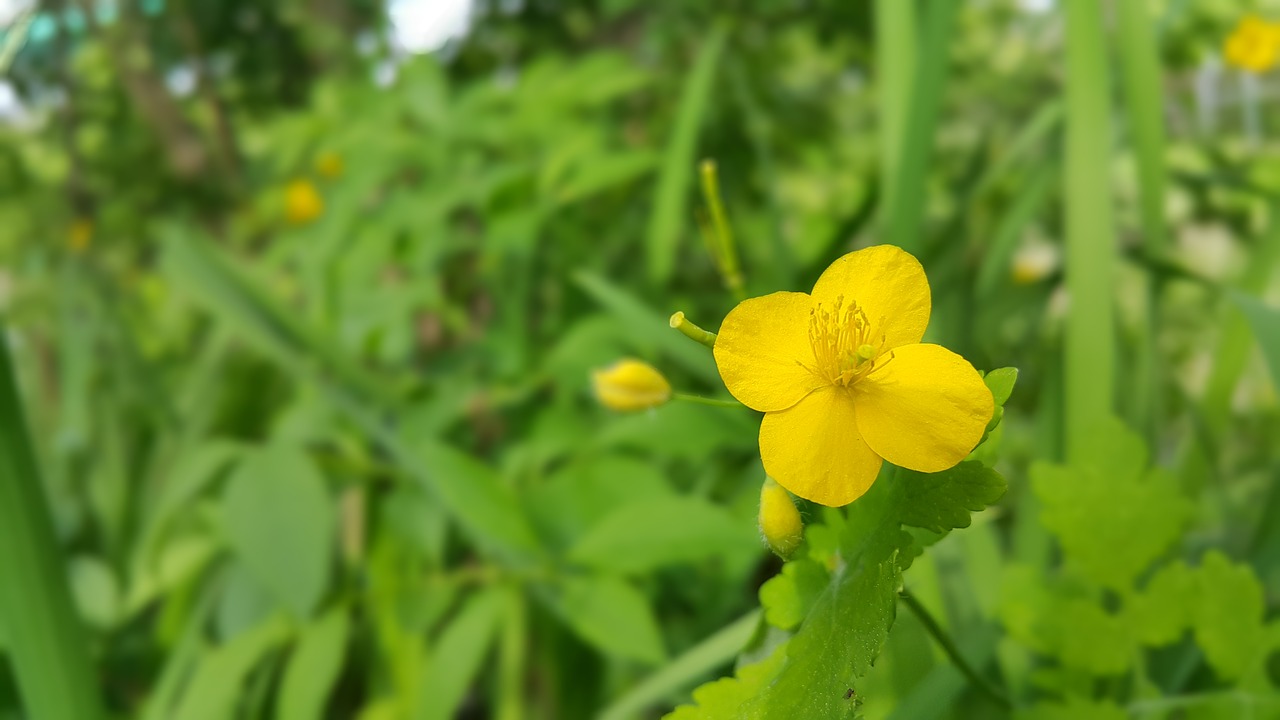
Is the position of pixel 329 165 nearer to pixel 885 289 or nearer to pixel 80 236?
pixel 80 236

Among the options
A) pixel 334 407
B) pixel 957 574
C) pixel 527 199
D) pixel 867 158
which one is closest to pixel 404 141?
pixel 527 199

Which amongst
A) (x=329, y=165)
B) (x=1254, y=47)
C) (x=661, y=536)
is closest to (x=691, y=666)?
(x=661, y=536)

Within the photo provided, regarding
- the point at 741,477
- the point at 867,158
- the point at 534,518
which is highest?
the point at 534,518

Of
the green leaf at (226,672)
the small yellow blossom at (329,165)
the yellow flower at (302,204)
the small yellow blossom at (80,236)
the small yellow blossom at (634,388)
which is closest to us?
the small yellow blossom at (634,388)

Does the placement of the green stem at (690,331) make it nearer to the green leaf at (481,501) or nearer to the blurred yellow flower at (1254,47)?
the green leaf at (481,501)

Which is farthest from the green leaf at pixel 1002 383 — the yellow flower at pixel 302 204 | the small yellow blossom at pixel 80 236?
the small yellow blossom at pixel 80 236

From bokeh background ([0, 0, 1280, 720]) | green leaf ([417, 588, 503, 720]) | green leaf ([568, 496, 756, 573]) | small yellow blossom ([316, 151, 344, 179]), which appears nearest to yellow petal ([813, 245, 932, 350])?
bokeh background ([0, 0, 1280, 720])

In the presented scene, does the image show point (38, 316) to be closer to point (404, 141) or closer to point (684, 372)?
point (404, 141)
